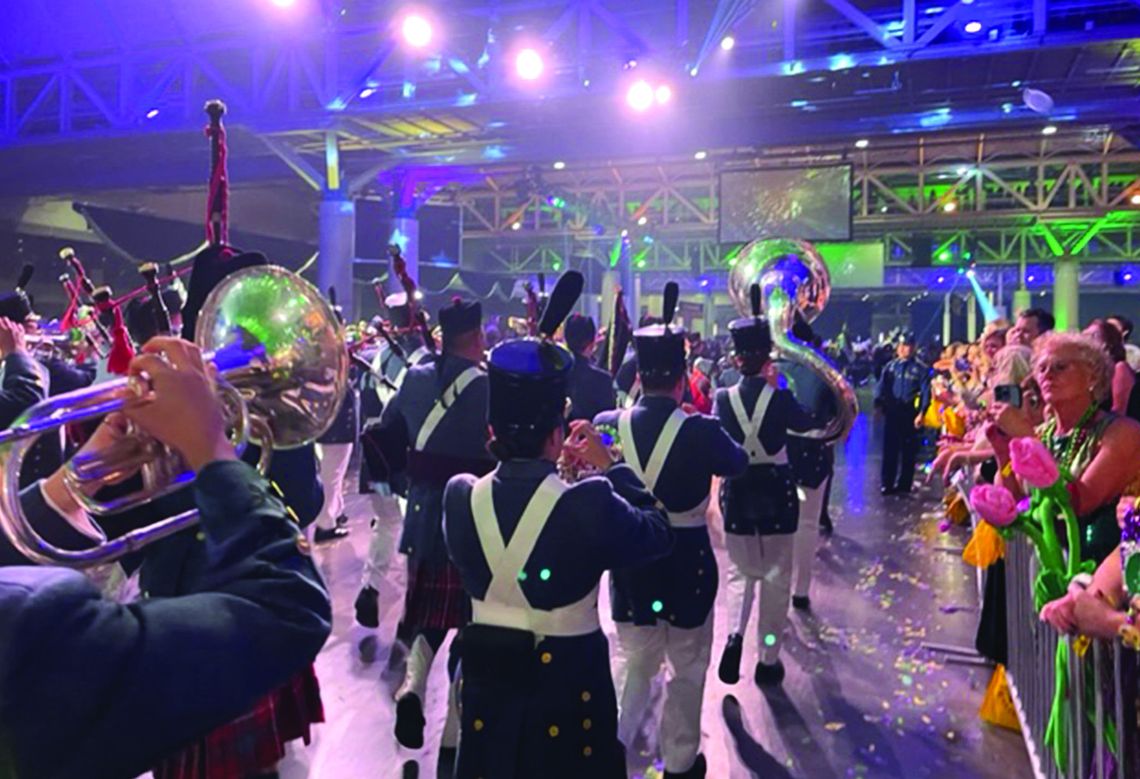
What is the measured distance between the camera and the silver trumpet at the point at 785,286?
15.6 feet

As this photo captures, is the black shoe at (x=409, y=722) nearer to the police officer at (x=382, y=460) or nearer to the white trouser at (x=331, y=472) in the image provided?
the police officer at (x=382, y=460)

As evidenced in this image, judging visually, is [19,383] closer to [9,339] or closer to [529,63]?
[9,339]

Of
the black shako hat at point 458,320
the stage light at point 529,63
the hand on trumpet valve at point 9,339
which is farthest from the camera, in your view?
the stage light at point 529,63

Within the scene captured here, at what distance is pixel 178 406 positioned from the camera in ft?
3.63

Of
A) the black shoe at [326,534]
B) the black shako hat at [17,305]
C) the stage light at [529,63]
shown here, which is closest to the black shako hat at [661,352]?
the black shako hat at [17,305]

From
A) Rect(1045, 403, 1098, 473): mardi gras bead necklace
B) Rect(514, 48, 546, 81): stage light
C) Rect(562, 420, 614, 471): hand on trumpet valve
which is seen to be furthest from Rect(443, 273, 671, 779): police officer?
Rect(514, 48, 546, 81): stage light

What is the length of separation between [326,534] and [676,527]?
14.3 feet

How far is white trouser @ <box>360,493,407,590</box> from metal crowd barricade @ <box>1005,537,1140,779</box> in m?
3.28

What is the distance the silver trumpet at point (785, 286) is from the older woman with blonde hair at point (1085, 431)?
1.70 metres

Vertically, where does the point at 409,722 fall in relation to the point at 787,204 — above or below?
below

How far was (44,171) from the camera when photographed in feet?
37.3

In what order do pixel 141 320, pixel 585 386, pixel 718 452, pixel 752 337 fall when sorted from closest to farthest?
pixel 141 320 → pixel 718 452 → pixel 752 337 → pixel 585 386

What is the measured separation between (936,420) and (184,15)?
9.85 m

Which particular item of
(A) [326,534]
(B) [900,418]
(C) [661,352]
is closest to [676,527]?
(C) [661,352]
